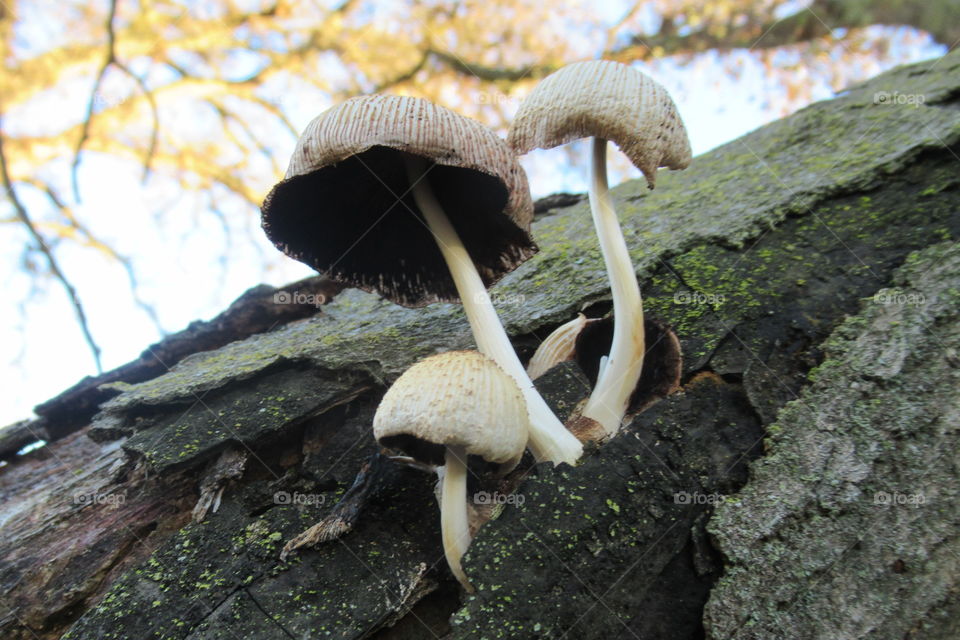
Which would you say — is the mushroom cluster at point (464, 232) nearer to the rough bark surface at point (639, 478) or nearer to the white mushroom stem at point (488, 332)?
the white mushroom stem at point (488, 332)

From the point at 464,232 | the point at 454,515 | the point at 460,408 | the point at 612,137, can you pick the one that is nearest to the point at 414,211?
the point at 464,232

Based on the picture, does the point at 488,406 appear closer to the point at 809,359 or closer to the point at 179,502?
the point at 809,359

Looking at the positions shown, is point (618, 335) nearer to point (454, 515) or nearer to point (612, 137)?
point (612, 137)

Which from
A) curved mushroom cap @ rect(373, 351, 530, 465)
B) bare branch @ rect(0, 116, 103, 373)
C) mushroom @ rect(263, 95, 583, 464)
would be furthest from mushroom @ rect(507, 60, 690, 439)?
bare branch @ rect(0, 116, 103, 373)

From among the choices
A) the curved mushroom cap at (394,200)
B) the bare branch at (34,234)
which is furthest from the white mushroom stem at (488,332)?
the bare branch at (34,234)

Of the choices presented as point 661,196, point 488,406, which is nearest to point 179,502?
point 488,406

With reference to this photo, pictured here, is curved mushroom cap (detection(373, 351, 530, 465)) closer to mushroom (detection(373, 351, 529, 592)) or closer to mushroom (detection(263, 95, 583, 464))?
mushroom (detection(373, 351, 529, 592))
